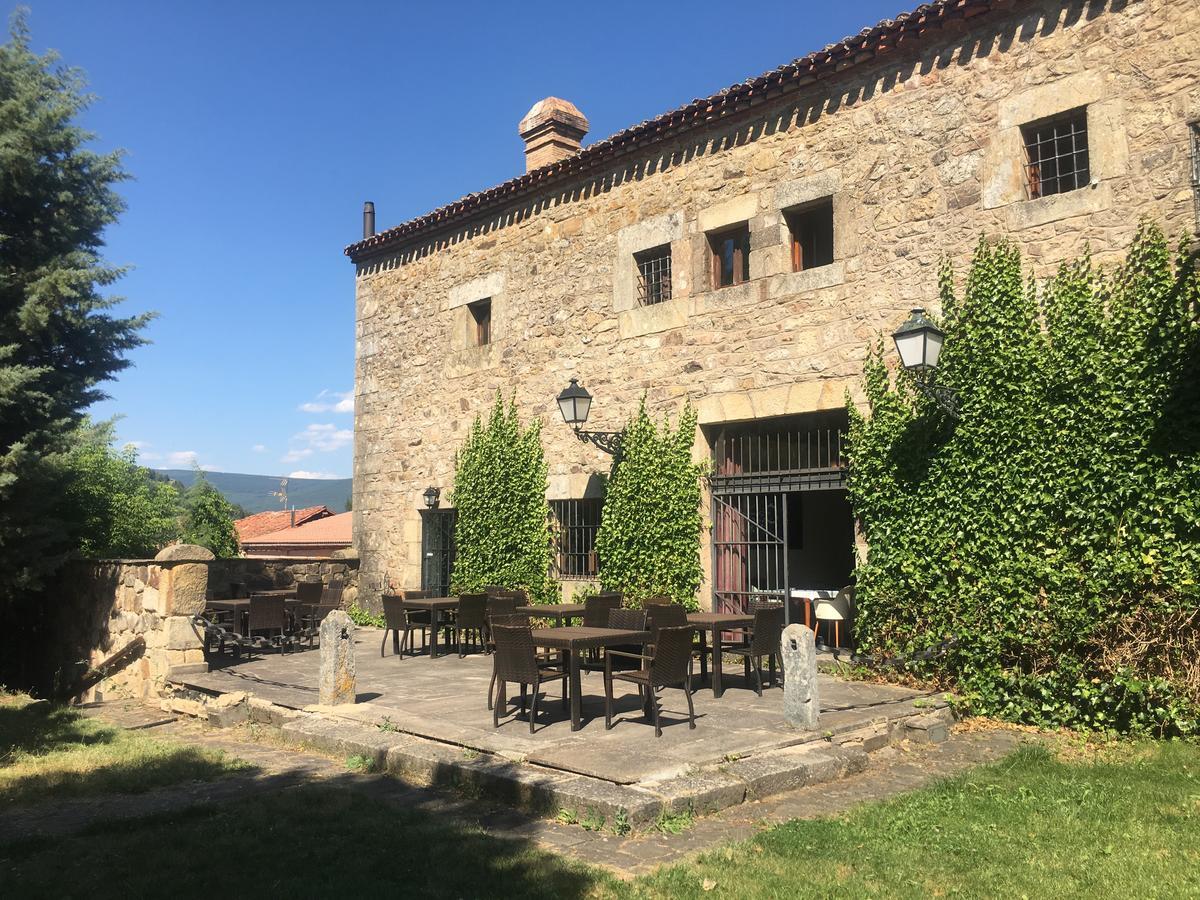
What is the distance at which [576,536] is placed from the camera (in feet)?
38.7

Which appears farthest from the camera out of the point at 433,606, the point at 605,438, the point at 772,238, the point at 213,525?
the point at 213,525

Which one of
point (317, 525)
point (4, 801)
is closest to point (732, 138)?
point (4, 801)

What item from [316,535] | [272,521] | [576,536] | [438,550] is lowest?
[438,550]

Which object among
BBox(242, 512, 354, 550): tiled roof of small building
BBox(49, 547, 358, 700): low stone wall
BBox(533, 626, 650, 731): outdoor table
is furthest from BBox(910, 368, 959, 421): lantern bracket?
BBox(242, 512, 354, 550): tiled roof of small building

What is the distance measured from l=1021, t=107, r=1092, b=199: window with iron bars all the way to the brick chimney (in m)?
7.11

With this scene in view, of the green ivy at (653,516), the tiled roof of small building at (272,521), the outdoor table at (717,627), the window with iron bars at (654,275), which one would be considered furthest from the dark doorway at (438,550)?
the tiled roof of small building at (272,521)

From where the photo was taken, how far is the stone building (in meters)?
7.56

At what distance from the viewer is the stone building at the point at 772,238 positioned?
7.56m

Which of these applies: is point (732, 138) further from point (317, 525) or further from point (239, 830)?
point (317, 525)

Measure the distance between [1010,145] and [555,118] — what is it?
7212 mm

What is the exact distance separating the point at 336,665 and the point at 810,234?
6514 mm

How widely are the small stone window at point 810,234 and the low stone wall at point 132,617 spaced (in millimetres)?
7277

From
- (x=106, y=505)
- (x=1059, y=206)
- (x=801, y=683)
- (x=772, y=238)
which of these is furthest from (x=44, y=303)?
(x=1059, y=206)

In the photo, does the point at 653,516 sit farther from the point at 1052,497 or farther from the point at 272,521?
the point at 272,521
